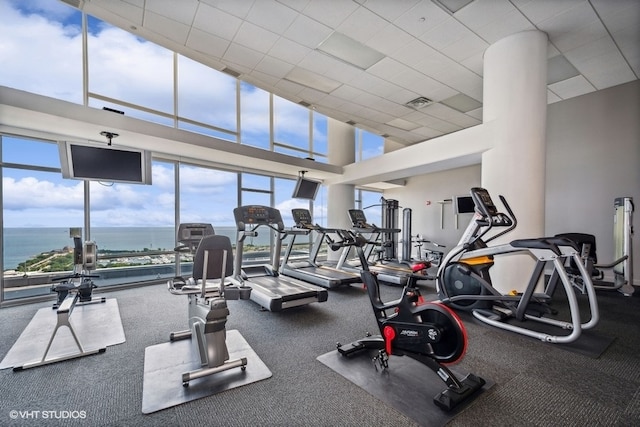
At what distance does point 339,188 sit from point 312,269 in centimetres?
298

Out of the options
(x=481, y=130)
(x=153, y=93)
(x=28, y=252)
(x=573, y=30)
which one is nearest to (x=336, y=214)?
(x=481, y=130)

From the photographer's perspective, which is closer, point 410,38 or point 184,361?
point 184,361

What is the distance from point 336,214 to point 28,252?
252 inches

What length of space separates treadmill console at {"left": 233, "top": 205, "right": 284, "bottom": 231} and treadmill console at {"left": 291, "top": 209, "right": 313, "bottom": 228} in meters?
0.66

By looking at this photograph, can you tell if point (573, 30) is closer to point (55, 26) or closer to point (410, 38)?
point (410, 38)

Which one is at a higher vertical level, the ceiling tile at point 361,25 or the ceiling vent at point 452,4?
the ceiling vent at point 452,4

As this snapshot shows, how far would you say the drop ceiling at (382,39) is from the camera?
3.48 m

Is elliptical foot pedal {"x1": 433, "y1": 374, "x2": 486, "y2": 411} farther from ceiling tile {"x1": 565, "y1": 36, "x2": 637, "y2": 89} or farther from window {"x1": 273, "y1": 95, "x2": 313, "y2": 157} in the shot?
window {"x1": 273, "y1": 95, "x2": 313, "y2": 157}

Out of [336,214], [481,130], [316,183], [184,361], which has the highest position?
[481,130]

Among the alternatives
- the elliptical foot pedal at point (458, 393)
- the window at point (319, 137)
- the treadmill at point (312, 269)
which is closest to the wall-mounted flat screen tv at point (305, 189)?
the treadmill at point (312, 269)

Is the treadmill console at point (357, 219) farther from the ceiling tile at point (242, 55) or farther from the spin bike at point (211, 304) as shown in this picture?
the spin bike at point (211, 304)

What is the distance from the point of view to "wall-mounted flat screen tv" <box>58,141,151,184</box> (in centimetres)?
405

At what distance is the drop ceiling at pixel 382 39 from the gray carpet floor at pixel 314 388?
3.87 m

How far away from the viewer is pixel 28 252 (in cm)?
464
